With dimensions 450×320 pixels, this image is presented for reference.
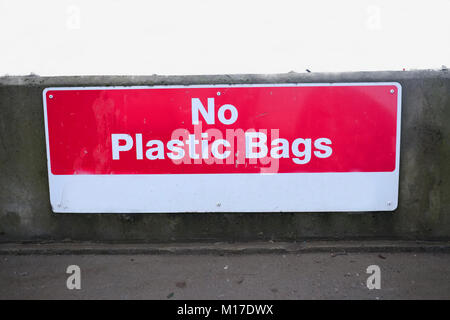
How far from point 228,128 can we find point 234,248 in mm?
956

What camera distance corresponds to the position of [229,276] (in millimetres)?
2342

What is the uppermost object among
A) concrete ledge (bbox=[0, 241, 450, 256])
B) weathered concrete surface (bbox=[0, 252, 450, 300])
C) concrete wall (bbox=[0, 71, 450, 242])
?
concrete wall (bbox=[0, 71, 450, 242])

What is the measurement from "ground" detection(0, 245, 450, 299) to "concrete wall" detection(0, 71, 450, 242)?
19 cm

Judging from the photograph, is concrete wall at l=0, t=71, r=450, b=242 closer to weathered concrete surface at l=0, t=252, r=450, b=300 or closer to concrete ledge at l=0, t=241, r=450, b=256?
concrete ledge at l=0, t=241, r=450, b=256

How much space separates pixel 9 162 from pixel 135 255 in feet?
4.21

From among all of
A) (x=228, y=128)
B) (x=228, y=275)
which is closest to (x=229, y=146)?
(x=228, y=128)

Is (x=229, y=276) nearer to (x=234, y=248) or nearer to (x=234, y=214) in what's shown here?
(x=234, y=248)

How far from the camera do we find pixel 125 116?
2621 mm

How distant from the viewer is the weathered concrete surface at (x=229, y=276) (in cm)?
215

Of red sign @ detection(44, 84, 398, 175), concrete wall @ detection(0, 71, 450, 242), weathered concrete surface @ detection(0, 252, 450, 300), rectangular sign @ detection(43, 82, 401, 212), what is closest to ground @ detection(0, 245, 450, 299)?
weathered concrete surface @ detection(0, 252, 450, 300)

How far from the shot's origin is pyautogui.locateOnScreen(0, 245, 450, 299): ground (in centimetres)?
215

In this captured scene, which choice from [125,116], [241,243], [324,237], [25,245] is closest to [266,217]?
[241,243]

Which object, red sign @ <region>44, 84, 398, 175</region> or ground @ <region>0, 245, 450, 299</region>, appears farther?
red sign @ <region>44, 84, 398, 175</region>
